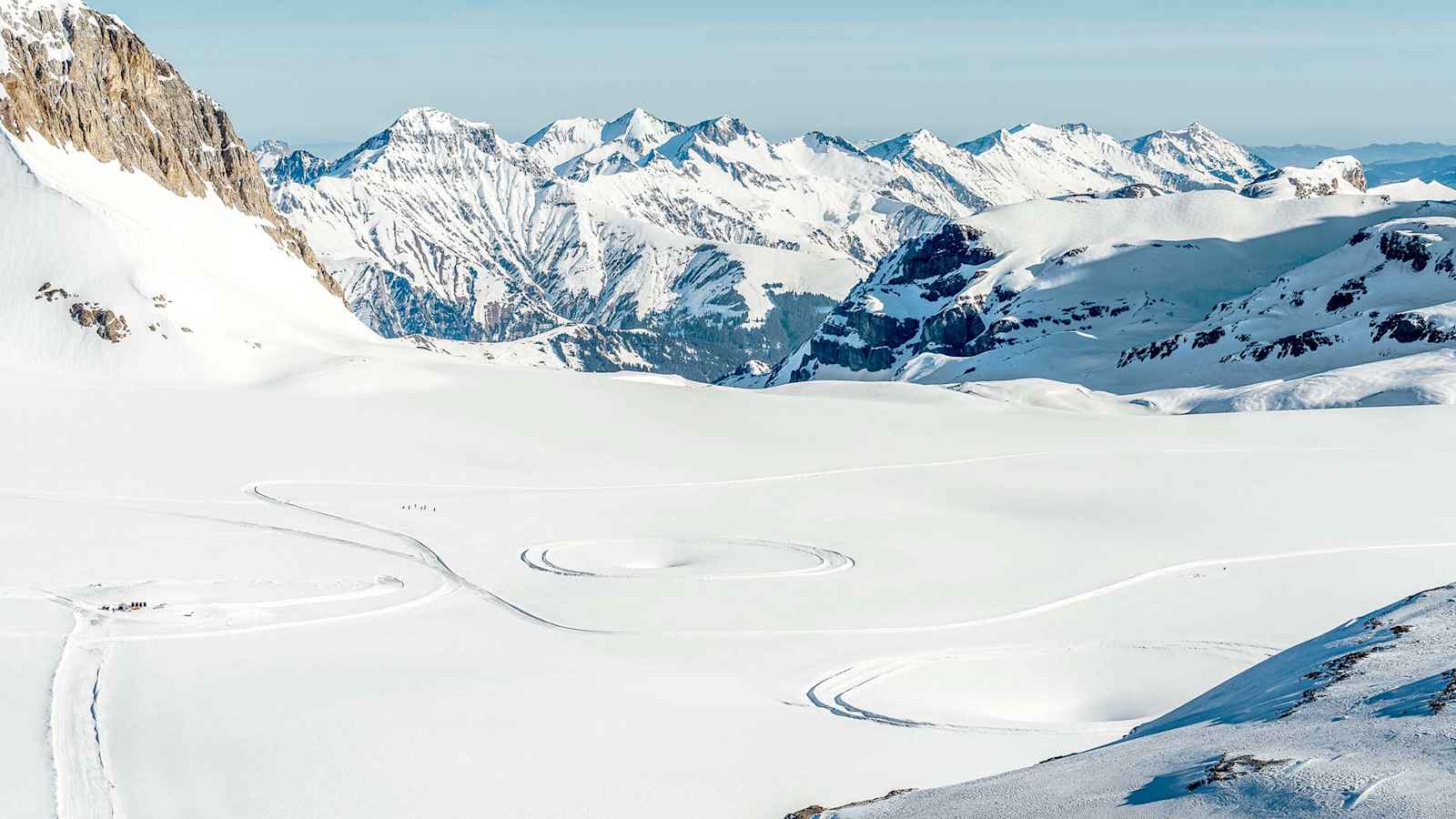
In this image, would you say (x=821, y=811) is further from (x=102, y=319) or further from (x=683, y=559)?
(x=102, y=319)

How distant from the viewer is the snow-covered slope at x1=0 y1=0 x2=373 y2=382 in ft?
350

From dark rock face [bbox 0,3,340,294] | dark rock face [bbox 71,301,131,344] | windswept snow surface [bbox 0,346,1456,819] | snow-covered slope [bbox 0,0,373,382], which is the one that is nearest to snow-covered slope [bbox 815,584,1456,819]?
windswept snow surface [bbox 0,346,1456,819]

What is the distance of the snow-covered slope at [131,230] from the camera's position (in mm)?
106750

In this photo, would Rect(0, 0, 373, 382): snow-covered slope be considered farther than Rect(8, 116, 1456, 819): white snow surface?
Yes

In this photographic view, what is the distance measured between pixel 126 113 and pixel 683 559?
111895 millimetres

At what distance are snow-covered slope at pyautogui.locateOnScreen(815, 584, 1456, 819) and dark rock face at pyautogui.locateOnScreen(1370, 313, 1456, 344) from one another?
176936mm

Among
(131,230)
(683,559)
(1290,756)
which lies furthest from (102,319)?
(1290,756)

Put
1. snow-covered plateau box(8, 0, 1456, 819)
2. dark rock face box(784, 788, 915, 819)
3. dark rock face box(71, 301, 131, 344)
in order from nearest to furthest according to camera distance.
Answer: dark rock face box(784, 788, 915, 819) → snow-covered plateau box(8, 0, 1456, 819) → dark rock face box(71, 301, 131, 344)

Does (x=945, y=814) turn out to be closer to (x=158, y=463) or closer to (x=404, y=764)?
(x=404, y=764)

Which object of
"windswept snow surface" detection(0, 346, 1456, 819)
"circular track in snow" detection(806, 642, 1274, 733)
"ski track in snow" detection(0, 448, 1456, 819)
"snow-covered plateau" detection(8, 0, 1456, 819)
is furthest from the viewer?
"circular track in snow" detection(806, 642, 1274, 733)

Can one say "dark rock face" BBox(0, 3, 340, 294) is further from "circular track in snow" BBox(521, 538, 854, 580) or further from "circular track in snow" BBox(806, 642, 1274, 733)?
"circular track in snow" BBox(806, 642, 1274, 733)

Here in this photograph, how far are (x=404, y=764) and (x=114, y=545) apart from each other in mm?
28201

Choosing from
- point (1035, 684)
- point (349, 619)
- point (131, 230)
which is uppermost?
point (131, 230)

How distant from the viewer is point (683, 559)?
55.9 m
